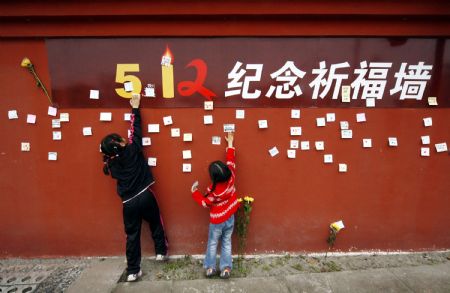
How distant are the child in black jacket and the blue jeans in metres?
0.75

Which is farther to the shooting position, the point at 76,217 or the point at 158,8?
the point at 76,217

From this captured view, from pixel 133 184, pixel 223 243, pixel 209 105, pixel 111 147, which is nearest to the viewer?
pixel 111 147

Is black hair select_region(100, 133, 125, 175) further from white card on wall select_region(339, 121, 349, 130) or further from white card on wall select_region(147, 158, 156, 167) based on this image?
white card on wall select_region(339, 121, 349, 130)

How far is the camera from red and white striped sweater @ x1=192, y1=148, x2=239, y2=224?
3.43 metres

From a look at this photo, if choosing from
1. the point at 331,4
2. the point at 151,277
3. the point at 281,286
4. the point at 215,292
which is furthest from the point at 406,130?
the point at 151,277

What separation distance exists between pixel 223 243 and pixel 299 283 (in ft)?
3.54

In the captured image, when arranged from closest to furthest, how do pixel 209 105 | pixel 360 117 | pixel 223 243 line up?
1. pixel 223 243
2. pixel 209 105
3. pixel 360 117

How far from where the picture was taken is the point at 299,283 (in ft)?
11.4

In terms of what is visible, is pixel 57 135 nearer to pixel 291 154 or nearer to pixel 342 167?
pixel 291 154

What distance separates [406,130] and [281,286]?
2795 mm

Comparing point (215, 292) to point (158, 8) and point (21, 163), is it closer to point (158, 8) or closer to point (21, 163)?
point (21, 163)

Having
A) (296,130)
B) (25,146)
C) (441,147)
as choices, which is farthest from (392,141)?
(25,146)

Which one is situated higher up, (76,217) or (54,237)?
(76,217)

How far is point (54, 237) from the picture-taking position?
4012 millimetres
